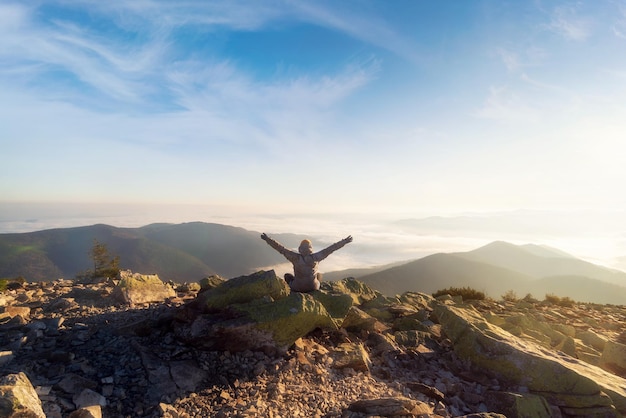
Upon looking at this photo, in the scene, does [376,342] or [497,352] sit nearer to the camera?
[497,352]

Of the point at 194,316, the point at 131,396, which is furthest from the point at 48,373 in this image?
the point at 194,316

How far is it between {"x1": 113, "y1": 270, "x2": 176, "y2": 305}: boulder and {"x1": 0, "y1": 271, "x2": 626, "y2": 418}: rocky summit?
2.9 inches

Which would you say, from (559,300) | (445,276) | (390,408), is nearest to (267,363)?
(390,408)

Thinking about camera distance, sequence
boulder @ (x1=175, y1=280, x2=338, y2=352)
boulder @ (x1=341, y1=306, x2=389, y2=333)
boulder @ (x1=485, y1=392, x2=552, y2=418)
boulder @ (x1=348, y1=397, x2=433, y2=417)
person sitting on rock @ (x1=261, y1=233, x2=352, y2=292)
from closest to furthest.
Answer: boulder @ (x1=348, y1=397, x2=433, y2=417)
boulder @ (x1=485, y1=392, x2=552, y2=418)
boulder @ (x1=175, y1=280, x2=338, y2=352)
boulder @ (x1=341, y1=306, x2=389, y2=333)
person sitting on rock @ (x1=261, y1=233, x2=352, y2=292)

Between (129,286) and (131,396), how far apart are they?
6.01m

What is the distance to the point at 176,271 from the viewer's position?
185250 millimetres

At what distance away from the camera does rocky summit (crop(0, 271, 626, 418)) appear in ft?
22.7

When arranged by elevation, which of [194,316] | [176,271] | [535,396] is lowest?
[176,271]

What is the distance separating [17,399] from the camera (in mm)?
5066

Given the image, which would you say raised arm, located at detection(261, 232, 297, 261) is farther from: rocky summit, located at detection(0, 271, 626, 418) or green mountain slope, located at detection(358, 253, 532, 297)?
green mountain slope, located at detection(358, 253, 532, 297)

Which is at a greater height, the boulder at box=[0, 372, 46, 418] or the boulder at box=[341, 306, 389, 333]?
the boulder at box=[0, 372, 46, 418]

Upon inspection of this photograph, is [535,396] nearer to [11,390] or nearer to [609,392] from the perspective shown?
[609,392]

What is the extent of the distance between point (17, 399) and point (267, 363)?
190 inches

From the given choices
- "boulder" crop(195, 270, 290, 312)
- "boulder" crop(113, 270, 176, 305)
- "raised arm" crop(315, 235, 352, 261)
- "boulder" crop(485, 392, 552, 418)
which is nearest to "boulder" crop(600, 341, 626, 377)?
"boulder" crop(485, 392, 552, 418)
